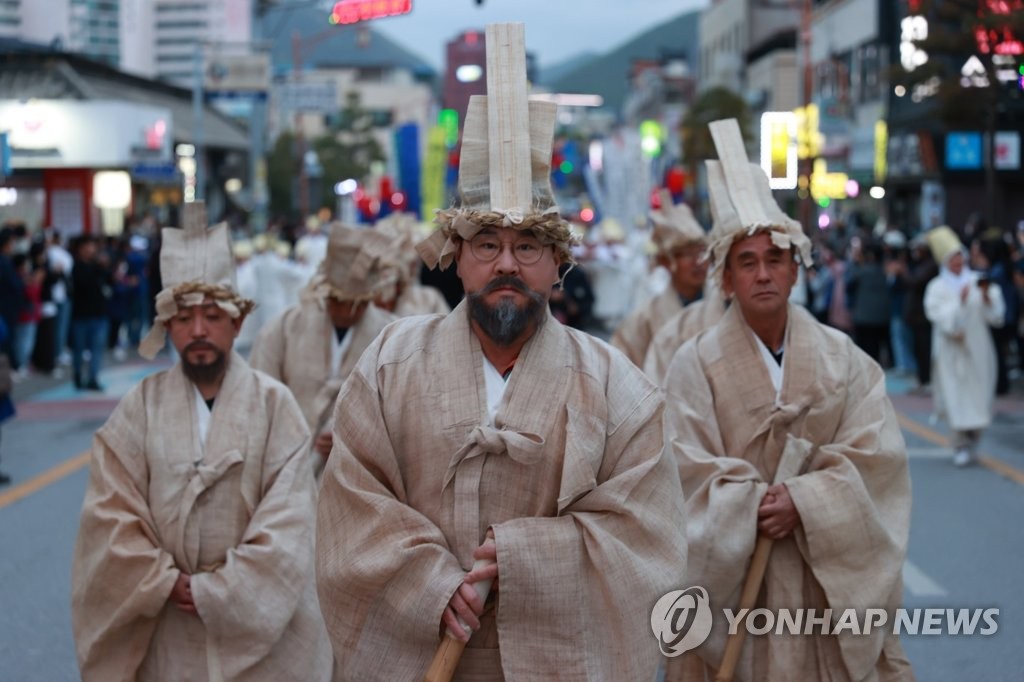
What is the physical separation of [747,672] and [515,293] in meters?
1.84

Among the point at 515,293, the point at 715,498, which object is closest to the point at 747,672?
the point at 715,498

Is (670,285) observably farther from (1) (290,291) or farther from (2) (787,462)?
(1) (290,291)

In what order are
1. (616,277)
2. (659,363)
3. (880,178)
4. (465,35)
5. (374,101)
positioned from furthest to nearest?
(374,101)
(465,35)
(880,178)
(616,277)
(659,363)

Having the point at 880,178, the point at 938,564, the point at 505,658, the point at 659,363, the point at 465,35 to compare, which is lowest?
the point at 938,564

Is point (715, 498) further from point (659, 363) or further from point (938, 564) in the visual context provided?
point (938, 564)

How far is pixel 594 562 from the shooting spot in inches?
163

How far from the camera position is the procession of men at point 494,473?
4.17 meters

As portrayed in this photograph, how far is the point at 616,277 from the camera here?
97.8 feet

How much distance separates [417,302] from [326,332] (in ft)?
7.74

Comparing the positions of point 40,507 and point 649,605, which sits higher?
point 649,605

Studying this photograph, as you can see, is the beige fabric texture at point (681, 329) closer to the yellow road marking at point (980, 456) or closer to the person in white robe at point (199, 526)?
the person in white robe at point (199, 526)

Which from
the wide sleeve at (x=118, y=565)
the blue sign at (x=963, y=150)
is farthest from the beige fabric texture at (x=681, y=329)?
the blue sign at (x=963, y=150)

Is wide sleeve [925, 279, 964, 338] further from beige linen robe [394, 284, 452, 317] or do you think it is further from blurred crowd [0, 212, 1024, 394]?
beige linen robe [394, 284, 452, 317]

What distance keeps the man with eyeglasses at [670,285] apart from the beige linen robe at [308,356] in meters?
2.09
